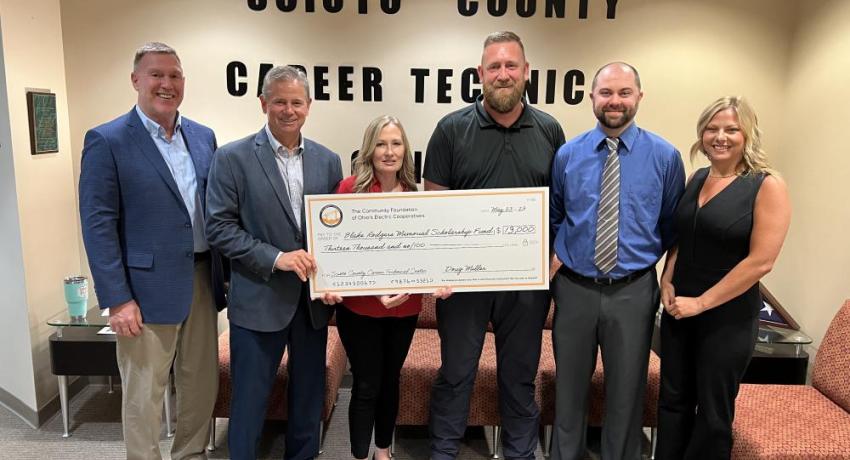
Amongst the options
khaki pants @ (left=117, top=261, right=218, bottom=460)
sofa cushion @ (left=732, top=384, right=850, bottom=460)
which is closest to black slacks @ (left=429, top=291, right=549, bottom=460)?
sofa cushion @ (left=732, top=384, right=850, bottom=460)

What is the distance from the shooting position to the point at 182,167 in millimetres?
2189

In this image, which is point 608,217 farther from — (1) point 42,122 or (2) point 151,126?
(1) point 42,122

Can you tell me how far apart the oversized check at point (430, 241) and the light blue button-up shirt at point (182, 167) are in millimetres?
451

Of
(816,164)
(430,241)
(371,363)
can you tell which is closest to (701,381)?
(430,241)

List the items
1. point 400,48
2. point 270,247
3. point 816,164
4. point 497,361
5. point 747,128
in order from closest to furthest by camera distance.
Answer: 1. point 747,128
2. point 270,247
3. point 497,361
4. point 816,164
5. point 400,48

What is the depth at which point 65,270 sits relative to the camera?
132 inches

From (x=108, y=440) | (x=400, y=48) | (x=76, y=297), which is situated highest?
(x=400, y=48)

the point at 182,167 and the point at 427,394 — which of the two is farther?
the point at 427,394

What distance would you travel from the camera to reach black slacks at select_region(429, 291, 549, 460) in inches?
93.3

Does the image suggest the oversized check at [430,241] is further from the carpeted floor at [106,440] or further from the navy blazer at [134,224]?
the carpeted floor at [106,440]

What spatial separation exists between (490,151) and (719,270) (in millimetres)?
940

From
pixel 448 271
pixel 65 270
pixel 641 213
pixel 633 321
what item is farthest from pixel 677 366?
pixel 65 270

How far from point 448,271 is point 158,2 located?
2519 mm

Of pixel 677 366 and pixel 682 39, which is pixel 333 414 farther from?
pixel 682 39
